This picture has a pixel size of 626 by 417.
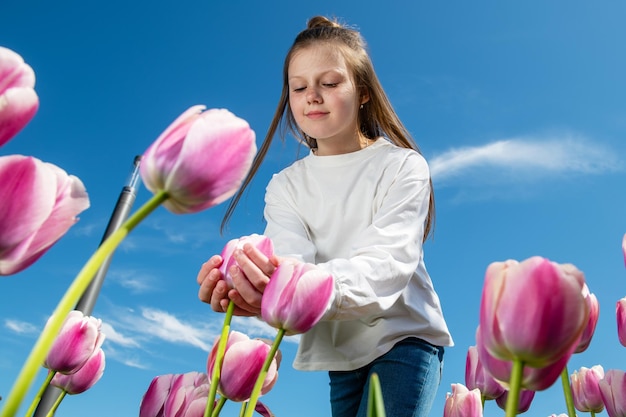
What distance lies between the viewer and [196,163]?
1.49ft

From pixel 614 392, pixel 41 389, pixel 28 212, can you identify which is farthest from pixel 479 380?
pixel 28 212

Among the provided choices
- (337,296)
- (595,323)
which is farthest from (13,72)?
(337,296)

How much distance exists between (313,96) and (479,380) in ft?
2.79

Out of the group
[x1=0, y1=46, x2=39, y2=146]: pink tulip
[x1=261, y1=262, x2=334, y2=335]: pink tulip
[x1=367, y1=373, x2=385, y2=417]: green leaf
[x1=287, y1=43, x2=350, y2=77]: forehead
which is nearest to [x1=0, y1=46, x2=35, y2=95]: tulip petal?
[x1=0, y1=46, x2=39, y2=146]: pink tulip

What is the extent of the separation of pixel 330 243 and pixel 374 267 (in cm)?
46

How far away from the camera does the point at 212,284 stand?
99 centimetres

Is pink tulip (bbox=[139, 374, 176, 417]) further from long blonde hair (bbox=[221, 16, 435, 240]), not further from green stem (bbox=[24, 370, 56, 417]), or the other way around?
long blonde hair (bbox=[221, 16, 435, 240])

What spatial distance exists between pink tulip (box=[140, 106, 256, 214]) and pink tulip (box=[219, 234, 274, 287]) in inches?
18.1

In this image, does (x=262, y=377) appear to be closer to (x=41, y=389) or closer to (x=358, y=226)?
(x=41, y=389)

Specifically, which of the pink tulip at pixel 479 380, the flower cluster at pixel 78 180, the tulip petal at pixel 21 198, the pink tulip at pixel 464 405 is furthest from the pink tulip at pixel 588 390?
the tulip petal at pixel 21 198

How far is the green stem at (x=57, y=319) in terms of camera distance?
328 mm

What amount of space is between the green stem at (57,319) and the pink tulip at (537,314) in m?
0.27

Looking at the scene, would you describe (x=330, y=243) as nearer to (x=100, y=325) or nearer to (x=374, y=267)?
(x=374, y=267)

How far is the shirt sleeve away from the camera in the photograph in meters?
1.19
